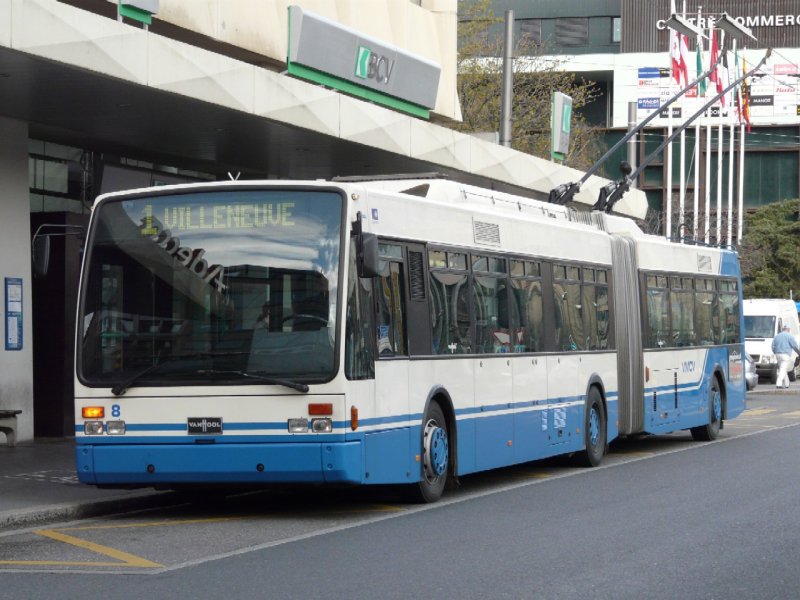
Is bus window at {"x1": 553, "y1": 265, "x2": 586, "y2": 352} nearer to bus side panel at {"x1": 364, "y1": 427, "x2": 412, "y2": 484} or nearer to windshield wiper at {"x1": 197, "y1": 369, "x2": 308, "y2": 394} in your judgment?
bus side panel at {"x1": 364, "y1": 427, "x2": 412, "y2": 484}

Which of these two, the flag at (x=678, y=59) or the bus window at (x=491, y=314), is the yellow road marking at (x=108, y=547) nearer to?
the bus window at (x=491, y=314)

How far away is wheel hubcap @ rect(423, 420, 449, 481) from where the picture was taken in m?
13.9

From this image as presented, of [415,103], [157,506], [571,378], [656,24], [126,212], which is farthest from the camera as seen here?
[656,24]

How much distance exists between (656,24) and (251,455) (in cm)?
7201

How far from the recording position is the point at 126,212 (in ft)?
43.2

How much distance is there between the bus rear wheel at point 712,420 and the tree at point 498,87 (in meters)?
30.4

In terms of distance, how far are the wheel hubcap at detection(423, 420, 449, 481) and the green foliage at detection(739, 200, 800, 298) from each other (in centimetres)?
5910

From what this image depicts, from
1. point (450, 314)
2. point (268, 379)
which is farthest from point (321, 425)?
point (450, 314)

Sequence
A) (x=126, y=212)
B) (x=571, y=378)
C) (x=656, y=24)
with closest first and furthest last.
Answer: (x=126, y=212)
(x=571, y=378)
(x=656, y=24)

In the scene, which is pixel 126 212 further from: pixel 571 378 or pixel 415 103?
pixel 415 103

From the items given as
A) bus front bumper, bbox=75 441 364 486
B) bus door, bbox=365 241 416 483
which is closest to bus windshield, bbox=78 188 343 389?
bus front bumper, bbox=75 441 364 486

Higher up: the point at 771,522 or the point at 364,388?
the point at 364,388

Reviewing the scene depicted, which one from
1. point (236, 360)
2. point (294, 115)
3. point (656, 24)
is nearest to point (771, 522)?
point (236, 360)

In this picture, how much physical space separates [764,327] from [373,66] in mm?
25605
